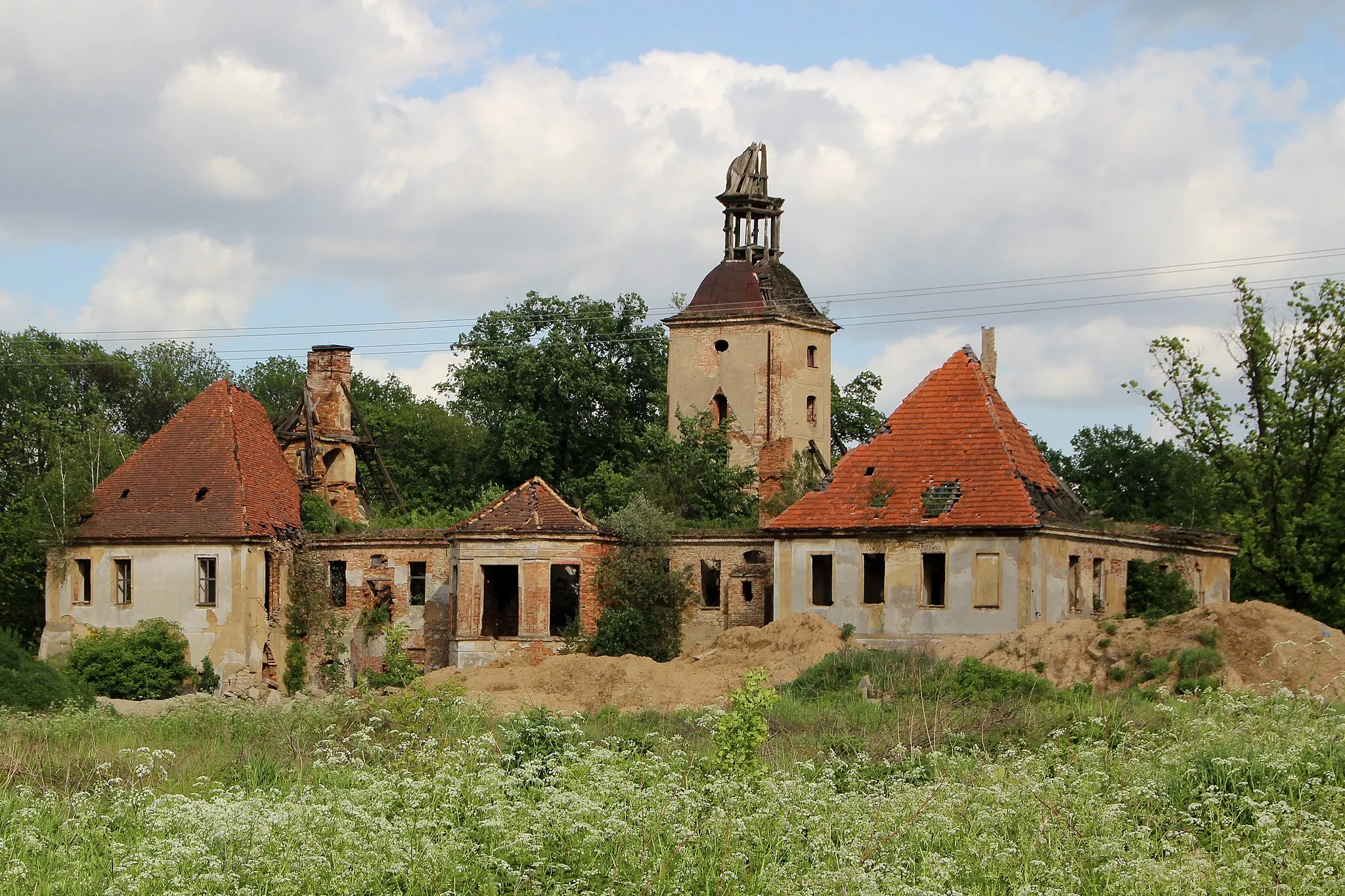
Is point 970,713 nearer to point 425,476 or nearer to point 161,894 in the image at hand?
point 161,894

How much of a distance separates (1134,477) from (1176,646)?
26.7m

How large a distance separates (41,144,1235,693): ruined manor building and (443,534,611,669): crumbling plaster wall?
43 mm

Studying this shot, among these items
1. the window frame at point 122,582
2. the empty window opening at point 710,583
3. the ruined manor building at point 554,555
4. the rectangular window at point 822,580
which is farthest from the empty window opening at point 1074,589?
the window frame at point 122,582

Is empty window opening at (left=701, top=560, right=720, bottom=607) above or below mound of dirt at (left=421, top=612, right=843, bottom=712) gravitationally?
Result: above

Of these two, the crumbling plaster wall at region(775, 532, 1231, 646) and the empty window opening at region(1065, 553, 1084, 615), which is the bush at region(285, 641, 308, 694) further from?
the empty window opening at region(1065, 553, 1084, 615)

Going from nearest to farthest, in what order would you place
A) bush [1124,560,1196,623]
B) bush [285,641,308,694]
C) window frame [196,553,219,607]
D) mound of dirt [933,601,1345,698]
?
mound of dirt [933,601,1345,698], bush [1124,560,1196,623], window frame [196,553,219,607], bush [285,641,308,694]

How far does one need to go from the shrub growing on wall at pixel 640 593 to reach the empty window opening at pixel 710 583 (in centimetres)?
66

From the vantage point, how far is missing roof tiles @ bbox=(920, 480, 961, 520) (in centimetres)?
3378

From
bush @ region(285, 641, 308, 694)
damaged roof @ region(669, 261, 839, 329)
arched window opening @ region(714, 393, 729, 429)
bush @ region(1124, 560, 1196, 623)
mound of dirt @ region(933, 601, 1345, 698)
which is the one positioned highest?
damaged roof @ region(669, 261, 839, 329)

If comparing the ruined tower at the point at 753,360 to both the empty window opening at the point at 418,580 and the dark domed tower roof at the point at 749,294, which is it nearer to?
the dark domed tower roof at the point at 749,294

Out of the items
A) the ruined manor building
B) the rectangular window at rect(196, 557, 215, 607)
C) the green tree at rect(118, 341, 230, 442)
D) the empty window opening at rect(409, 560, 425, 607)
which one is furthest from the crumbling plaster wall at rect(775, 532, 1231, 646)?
the green tree at rect(118, 341, 230, 442)

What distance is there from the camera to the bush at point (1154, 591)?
3584cm

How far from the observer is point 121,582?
122 ft

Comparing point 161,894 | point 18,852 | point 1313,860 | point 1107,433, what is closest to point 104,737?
point 18,852
